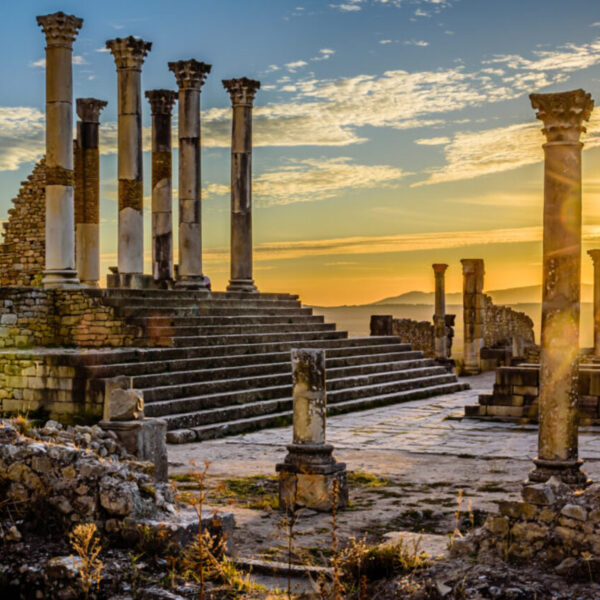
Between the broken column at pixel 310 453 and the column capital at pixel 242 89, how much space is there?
1474 cm

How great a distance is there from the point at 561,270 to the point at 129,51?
44.8 ft

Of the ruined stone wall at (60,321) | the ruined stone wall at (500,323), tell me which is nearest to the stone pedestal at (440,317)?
the ruined stone wall at (500,323)

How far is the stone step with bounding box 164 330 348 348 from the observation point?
55.0ft

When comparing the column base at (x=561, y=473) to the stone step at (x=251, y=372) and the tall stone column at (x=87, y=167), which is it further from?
the tall stone column at (x=87, y=167)

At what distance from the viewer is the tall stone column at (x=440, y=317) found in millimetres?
27234

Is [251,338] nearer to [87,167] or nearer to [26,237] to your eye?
[26,237]

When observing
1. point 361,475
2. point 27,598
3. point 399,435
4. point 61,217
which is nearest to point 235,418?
point 399,435

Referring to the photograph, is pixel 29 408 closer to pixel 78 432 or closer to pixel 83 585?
pixel 78 432

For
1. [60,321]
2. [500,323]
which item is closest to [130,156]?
[60,321]

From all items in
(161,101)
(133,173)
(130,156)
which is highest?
(161,101)

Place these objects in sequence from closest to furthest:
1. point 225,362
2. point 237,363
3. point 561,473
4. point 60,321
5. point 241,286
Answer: point 561,473, point 225,362, point 237,363, point 60,321, point 241,286

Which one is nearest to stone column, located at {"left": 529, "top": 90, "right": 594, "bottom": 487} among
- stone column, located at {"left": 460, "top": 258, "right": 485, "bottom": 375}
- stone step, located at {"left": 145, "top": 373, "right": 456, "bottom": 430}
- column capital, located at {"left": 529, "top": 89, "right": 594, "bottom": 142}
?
column capital, located at {"left": 529, "top": 89, "right": 594, "bottom": 142}

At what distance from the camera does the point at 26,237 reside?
24281mm

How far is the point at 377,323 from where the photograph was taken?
917 inches
